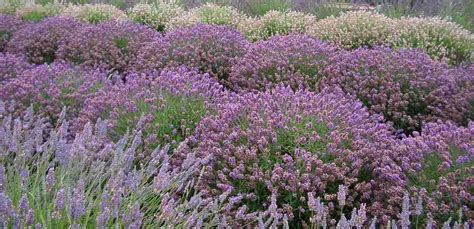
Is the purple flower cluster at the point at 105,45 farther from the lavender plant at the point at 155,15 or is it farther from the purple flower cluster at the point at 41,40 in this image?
the lavender plant at the point at 155,15

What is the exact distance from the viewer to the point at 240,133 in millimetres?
3025

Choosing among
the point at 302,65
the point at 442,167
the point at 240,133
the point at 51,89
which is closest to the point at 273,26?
the point at 302,65

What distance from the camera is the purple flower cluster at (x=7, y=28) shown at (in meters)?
7.37

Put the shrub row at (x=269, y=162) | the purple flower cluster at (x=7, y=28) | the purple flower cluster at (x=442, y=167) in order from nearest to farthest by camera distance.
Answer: the shrub row at (x=269, y=162)
the purple flower cluster at (x=442, y=167)
the purple flower cluster at (x=7, y=28)

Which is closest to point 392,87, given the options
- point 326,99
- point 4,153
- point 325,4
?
point 326,99

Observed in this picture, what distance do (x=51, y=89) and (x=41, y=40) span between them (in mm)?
2451

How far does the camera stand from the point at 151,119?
3389mm

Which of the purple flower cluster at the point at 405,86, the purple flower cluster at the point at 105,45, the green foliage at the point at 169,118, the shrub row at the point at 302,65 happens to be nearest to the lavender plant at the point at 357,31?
the shrub row at the point at 302,65

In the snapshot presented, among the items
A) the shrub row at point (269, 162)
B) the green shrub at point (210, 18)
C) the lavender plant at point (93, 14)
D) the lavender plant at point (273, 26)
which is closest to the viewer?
the shrub row at point (269, 162)

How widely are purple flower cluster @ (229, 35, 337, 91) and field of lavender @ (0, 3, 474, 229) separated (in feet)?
0.05

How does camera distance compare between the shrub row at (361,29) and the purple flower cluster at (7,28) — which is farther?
the purple flower cluster at (7,28)

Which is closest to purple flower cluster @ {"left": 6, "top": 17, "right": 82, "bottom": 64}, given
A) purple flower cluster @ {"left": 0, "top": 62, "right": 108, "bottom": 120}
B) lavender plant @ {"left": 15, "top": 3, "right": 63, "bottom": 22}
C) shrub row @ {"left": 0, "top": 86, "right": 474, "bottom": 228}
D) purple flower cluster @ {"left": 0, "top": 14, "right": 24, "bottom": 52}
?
purple flower cluster @ {"left": 0, "top": 14, "right": 24, "bottom": 52}

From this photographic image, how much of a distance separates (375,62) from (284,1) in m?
5.49

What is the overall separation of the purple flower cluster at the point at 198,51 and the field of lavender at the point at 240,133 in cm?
2
